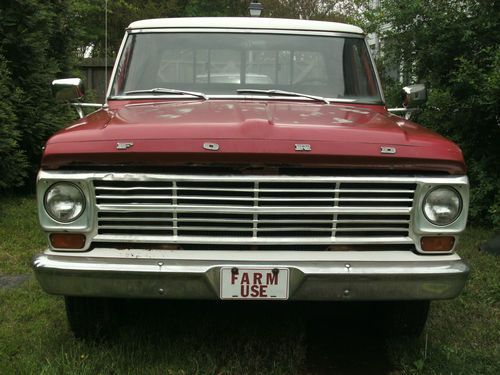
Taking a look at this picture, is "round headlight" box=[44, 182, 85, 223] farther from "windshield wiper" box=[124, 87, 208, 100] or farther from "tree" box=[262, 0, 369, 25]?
"tree" box=[262, 0, 369, 25]

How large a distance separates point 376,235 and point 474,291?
188 cm

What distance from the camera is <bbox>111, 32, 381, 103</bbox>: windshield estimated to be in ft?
12.9

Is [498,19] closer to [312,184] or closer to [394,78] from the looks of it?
[394,78]

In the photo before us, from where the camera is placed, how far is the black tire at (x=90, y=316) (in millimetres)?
3188

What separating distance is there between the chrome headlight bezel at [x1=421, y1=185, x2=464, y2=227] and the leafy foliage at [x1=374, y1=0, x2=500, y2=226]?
9.20ft

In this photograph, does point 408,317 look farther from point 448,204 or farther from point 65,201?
point 65,201

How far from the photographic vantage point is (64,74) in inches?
358

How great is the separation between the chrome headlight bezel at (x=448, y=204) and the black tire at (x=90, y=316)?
1.80m

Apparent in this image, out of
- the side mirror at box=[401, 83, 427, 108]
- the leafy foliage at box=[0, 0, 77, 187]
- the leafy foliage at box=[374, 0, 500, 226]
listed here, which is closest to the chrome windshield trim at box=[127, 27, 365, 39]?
the side mirror at box=[401, 83, 427, 108]

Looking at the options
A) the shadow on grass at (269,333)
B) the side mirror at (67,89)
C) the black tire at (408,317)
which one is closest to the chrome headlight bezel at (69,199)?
the shadow on grass at (269,333)

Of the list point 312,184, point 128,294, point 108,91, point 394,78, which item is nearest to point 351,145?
point 312,184

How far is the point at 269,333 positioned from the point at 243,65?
1.81 meters

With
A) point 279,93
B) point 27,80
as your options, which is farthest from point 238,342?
point 27,80

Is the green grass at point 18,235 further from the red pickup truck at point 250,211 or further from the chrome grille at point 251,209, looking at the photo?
the chrome grille at point 251,209
